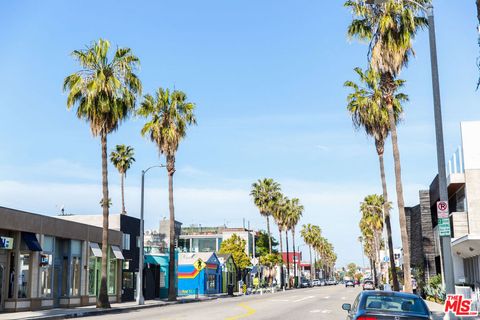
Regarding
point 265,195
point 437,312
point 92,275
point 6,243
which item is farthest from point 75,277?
point 265,195

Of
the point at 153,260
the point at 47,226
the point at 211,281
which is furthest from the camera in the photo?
the point at 211,281

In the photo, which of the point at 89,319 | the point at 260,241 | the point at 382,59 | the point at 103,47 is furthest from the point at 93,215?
the point at 260,241

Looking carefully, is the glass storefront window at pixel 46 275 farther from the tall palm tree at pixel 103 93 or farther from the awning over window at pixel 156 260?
the awning over window at pixel 156 260

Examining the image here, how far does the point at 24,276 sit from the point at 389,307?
24864 mm

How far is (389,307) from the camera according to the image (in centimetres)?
1102

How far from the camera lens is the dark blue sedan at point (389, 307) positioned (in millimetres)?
10401

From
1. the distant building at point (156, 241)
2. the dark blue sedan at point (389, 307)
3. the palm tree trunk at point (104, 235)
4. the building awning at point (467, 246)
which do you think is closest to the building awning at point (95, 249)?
the palm tree trunk at point (104, 235)

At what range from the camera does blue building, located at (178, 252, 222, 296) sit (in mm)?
65312

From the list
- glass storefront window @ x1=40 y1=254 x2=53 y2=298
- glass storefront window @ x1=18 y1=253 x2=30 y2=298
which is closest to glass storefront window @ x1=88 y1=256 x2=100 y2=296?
glass storefront window @ x1=40 y1=254 x2=53 y2=298

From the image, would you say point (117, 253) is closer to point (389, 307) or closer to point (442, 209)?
point (442, 209)

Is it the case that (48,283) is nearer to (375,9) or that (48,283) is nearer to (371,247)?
(375,9)

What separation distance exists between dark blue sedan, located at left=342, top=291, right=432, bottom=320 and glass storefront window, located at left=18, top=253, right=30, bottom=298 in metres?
23.7

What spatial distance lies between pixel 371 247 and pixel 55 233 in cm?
9593

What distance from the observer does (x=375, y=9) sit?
1174 inches
